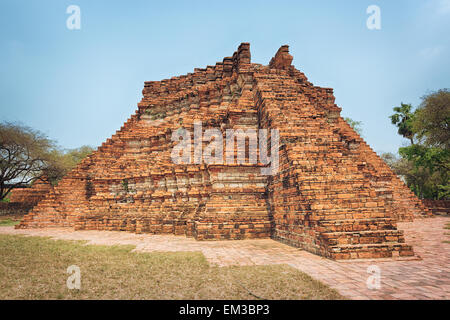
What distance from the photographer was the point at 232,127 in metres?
8.62

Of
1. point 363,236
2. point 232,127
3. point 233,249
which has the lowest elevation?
point 233,249

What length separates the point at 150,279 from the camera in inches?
140

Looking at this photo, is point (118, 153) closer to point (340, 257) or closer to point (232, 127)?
point (232, 127)

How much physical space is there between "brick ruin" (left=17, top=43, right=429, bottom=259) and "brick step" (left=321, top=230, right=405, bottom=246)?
2cm

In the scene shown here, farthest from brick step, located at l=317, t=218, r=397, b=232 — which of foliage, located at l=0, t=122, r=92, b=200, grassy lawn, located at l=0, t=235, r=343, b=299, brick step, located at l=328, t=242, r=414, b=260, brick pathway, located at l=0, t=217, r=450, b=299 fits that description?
foliage, located at l=0, t=122, r=92, b=200

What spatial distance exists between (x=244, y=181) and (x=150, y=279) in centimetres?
486

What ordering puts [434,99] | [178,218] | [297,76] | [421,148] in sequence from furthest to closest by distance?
[421,148], [434,99], [297,76], [178,218]

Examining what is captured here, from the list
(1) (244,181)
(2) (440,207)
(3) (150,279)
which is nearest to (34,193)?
(1) (244,181)

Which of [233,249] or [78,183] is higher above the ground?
[78,183]

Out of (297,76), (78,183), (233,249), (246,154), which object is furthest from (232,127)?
(78,183)

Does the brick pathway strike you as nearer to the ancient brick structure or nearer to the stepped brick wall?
the stepped brick wall

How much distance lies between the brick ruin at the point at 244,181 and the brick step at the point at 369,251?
0.06 feet

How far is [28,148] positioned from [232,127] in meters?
18.4

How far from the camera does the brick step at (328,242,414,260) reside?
4.49 m
